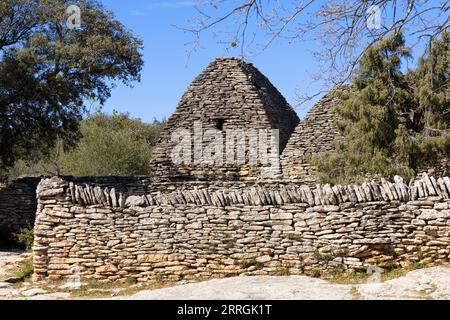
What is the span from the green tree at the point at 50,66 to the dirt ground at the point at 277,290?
11.6 m

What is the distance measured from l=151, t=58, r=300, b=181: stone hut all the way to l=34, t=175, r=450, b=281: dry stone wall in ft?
32.9

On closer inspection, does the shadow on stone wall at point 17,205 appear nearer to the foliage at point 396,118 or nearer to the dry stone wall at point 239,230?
the dry stone wall at point 239,230

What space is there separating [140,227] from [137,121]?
39.1 meters

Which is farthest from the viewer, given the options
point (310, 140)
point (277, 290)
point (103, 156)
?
point (103, 156)

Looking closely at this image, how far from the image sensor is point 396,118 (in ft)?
52.1

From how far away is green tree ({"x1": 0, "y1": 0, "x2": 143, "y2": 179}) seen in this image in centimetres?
2061

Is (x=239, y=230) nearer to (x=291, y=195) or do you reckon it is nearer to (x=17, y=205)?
(x=291, y=195)

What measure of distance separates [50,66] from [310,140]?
9.43m

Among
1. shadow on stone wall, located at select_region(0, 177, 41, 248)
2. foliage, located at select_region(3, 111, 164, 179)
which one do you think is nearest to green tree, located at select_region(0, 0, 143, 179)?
shadow on stone wall, located at select_region(0, 177, 41, 248)

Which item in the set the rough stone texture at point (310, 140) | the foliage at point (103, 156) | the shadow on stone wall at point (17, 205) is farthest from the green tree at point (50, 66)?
the foliage at point (103, 156)

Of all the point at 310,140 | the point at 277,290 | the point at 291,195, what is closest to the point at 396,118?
the point at 310,140

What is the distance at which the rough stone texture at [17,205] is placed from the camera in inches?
730

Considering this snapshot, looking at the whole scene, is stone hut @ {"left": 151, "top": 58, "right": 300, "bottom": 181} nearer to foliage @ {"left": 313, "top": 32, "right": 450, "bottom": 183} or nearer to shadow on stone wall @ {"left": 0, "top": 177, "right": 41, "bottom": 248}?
shadow on stone wall @ {"left": 0, "top": 177, "right": 41, "bottom": 248}

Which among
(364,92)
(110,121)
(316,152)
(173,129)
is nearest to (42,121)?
(173,129)
